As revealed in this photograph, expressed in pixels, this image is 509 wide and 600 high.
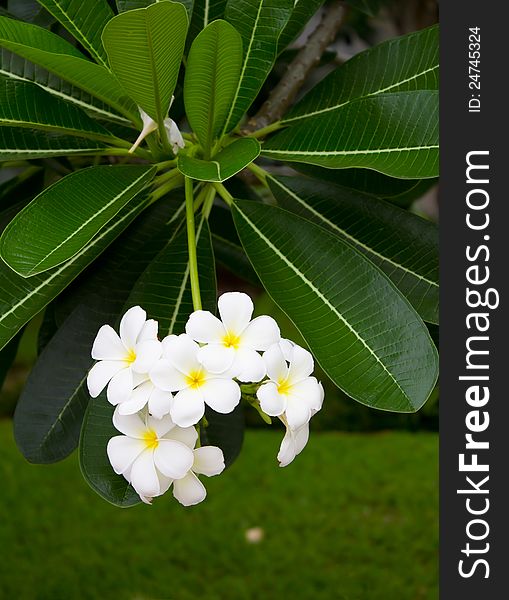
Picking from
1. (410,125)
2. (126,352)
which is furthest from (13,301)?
(410,125)

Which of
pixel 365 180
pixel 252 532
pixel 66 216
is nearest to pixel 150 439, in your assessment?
pixel 66 216

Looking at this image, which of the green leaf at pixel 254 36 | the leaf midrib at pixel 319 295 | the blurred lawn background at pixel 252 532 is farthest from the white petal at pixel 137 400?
the blurred lawn background at pixel 252 532

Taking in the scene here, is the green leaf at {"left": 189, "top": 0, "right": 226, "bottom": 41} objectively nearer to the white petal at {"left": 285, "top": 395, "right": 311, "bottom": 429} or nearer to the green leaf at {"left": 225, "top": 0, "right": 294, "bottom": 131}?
the green leaf at {"left": 225, "top": 0, "right": 294, "bottom": 131}

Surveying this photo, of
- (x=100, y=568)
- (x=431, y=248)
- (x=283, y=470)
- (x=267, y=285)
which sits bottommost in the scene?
(x=267, y=285)

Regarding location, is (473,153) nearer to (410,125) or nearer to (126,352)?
(410,125)

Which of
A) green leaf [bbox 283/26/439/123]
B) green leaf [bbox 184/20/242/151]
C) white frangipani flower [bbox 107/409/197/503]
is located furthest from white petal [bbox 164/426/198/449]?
green leaf [bbox 283/26/439/123]

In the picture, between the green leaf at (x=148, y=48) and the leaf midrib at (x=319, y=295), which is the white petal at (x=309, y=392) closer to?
the leaf midrib at (x=319, y=295)
